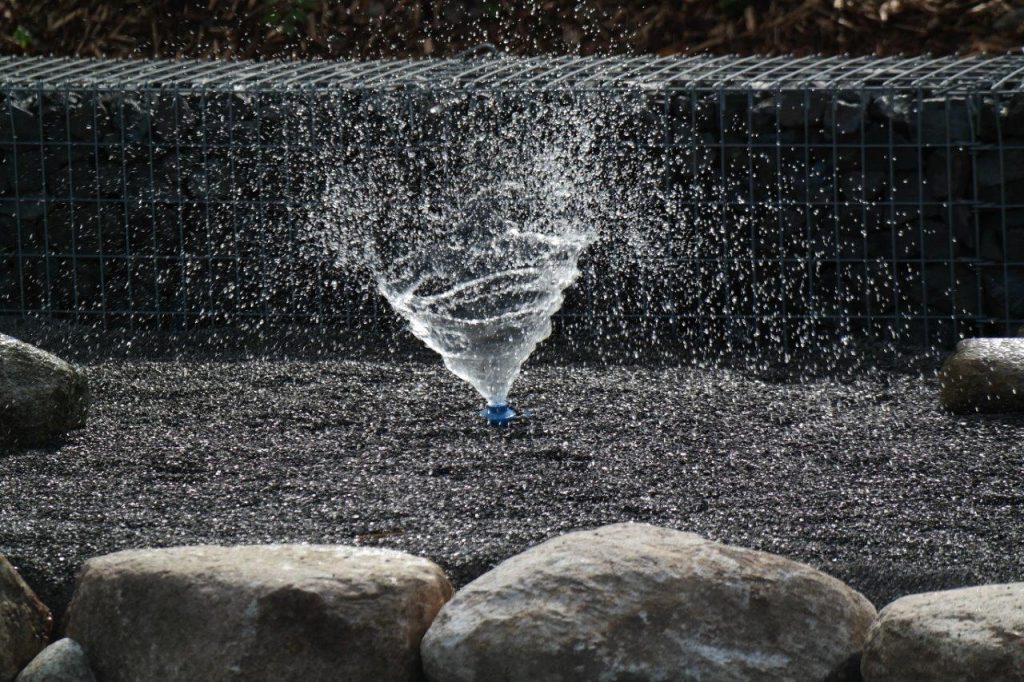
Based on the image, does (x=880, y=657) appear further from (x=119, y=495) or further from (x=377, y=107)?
(x=377, y=107)

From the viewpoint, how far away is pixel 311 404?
426cm

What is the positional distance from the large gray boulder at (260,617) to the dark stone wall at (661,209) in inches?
113

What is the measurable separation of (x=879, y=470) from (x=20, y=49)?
5.96 m

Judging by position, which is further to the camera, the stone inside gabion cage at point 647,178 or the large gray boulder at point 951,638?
the stone inside gabion cage at point 647,178

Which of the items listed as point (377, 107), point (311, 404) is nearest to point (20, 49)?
point (377, 107)

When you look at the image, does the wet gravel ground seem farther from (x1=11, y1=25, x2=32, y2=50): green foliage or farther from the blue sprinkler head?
(x1=11, y1=25, x2=32, y2=50): green foliage

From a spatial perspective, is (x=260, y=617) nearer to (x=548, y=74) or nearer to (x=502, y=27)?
(x=548, y=74)

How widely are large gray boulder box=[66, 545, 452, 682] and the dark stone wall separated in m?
2.87

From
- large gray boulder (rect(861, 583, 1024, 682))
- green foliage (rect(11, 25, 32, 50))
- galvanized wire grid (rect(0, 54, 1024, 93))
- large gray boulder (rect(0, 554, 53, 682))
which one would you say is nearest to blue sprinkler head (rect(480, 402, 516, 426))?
large gray boulder (rect(0, 554, 53, 682))

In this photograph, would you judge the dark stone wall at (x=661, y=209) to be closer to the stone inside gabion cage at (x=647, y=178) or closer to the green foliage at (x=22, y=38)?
the stone inside gabion cage at (x=647, y=178)

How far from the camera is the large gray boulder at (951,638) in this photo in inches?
89.7

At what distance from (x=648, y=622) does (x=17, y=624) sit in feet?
3.77

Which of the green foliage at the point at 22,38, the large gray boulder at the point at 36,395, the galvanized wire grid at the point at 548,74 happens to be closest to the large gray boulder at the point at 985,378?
the galvanized wire grid at the point at 548,74

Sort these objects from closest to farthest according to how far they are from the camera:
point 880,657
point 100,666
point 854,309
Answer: point 880,657, point 100,666, point 854,309
